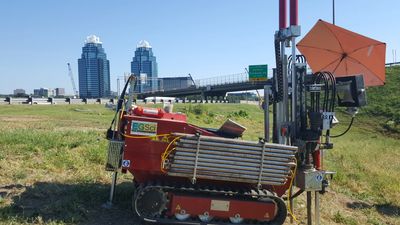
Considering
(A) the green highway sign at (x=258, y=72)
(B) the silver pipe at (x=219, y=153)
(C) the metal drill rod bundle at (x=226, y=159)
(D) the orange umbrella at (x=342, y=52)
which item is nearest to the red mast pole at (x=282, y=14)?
(D) the orange umbrella at (x=342, y=52)

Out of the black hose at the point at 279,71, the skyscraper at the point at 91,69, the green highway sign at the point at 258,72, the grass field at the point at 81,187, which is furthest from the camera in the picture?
the skyscraper at the point at 91,69

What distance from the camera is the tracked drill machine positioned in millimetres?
6551

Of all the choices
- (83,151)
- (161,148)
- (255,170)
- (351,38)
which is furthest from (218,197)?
(83,151)

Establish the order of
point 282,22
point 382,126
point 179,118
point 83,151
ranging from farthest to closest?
point 382,126, point 83,151, point 282,22, point 179,118

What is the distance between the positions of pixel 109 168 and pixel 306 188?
3.00 meters

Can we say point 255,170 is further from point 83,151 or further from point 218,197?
point 83,151

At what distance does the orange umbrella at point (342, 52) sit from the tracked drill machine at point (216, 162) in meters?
0.80

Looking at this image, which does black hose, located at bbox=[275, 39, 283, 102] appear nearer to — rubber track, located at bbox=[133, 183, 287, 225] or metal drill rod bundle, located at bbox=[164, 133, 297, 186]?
metal drill rod bundle, located at bbox=[164, 133, 297, 186]

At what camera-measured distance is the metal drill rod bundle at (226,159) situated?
6.49 metres

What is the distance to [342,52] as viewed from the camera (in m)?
8.14

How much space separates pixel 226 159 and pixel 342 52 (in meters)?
3.17

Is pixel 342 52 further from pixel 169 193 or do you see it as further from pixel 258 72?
pixel 258 72

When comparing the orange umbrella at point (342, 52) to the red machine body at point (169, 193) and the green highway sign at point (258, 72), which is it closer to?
the red machine body at point (169, 193)

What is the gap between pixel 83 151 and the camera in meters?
10.4
